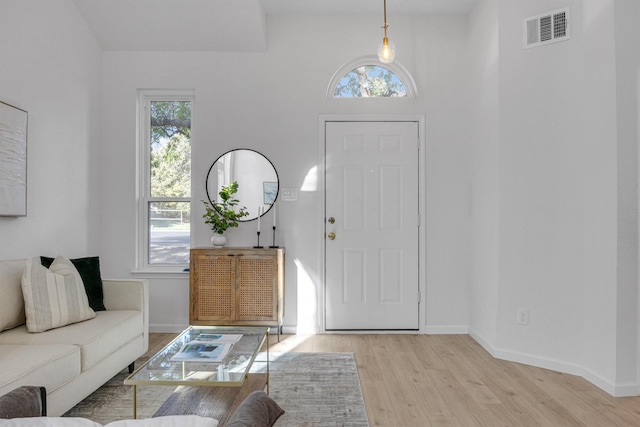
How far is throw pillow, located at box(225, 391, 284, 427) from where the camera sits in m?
0.91

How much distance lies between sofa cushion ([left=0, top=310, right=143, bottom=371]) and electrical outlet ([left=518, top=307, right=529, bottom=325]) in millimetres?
2813

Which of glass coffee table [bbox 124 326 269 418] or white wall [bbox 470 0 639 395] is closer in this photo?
glass coffee table [bbox 124 326 269 418]

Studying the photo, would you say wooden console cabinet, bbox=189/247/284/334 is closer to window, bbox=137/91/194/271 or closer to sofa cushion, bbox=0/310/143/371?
window, bbox=137/91/194/271

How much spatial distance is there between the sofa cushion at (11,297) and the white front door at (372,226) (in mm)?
2402

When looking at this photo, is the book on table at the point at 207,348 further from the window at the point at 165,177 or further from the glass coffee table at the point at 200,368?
the window at the point at 165,177

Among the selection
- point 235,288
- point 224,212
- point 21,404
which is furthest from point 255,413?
point 224,212

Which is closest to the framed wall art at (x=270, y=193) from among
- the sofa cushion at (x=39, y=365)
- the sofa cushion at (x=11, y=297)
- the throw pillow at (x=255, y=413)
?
the sofa cushion at (x=11, y=297)

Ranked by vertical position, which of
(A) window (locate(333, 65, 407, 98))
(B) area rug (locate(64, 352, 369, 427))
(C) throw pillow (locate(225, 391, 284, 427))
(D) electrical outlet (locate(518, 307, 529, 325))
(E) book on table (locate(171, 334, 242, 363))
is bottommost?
(B) area rug (locate(64, 352, 369, 427))

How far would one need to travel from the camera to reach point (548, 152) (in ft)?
10.6

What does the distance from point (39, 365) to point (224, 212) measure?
218 centimetres

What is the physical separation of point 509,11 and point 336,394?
3128 millimetres

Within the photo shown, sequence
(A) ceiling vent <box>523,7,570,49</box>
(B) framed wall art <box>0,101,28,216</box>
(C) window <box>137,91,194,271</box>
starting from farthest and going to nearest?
(C) window <box>137,91,194,271</box>, (A) ceiling vent <box>523,7,570,49</box>, (B) framed wall art <box>0,101,28,216</box>

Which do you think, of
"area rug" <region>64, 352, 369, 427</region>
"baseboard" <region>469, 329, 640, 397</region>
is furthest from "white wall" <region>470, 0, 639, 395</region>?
"area rug" <region>64, 352, 369, 427</region>

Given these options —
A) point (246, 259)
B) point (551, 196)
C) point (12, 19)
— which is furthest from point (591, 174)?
point (12, 19)
